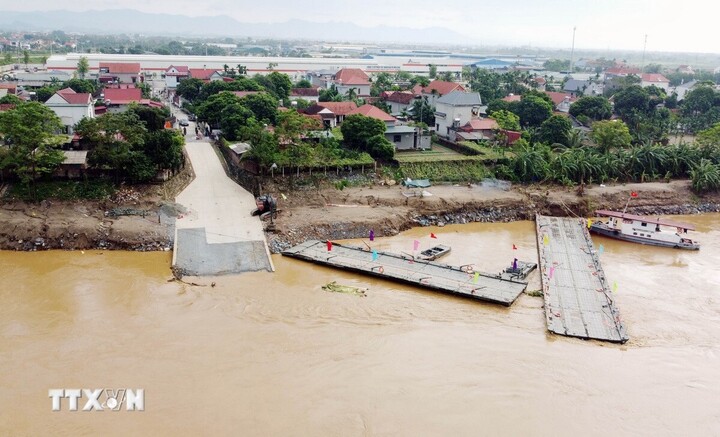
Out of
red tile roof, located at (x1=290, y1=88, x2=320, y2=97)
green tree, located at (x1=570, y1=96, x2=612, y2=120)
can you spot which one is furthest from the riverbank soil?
red tile roof, located at (x1=290, y1=88, x2=320, y2=97)

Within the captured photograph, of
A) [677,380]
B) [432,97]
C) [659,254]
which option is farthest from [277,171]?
[432,97]

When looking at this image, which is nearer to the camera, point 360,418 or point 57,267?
point 360,418

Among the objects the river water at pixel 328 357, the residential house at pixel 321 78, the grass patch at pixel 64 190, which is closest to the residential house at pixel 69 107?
the grass patch at pixel 64 190


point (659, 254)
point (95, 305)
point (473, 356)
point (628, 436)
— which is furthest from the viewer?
point (659, 254)

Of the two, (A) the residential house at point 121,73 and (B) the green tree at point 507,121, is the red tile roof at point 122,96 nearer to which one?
(A) the residential house at point 121,73

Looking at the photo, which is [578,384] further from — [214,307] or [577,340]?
[214,307]

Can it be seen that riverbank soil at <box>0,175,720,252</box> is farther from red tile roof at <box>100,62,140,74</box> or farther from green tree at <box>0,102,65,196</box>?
red tile roof at <box>100,62,140,74</box>

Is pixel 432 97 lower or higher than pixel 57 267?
higher
